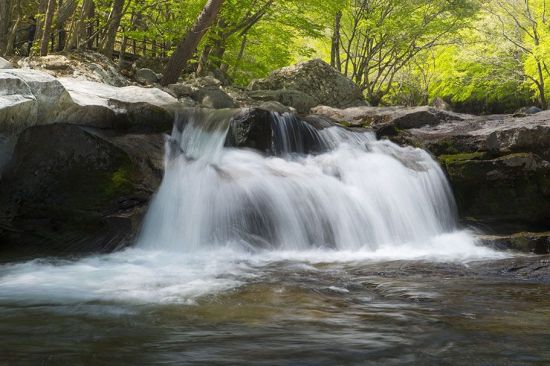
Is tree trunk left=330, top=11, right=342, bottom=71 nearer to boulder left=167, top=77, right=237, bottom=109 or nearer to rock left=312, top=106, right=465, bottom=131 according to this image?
rock left=312, top=106, right=465, bottom=131

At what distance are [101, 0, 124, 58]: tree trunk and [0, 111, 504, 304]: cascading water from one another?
535cm

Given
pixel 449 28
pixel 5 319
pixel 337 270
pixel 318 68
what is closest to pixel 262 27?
pixel 318 68

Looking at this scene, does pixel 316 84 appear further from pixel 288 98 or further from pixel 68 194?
pixel 68 194

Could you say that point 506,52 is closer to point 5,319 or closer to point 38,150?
point 38,150

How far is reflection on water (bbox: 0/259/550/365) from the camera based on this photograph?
9.59 ft

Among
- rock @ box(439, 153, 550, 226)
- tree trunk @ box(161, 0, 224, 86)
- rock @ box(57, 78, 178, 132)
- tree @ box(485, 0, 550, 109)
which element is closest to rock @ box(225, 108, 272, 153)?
rock @ box(57, 78, 178, 132)

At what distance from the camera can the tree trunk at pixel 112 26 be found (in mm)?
12962

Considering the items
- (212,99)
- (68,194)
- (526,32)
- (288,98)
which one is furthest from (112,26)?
(526,32)

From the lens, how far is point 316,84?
1722 centimetres

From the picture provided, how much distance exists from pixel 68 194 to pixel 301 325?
462 cm

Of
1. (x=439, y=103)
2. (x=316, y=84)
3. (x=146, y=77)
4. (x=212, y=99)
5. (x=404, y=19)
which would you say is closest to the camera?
(x=212, y=99)

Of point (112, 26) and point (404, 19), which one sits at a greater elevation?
point (404, 19)

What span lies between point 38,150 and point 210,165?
2.46 m

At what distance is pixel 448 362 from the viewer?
284cm
